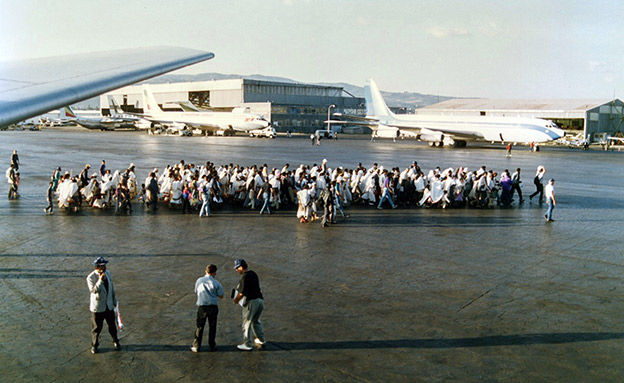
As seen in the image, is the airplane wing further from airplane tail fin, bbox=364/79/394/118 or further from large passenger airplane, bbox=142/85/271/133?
large passenger airplane, bbox=142/85/271/133

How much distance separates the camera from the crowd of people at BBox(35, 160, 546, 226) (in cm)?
1780

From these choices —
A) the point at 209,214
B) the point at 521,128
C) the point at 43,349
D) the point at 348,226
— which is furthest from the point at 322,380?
the point at 521,128

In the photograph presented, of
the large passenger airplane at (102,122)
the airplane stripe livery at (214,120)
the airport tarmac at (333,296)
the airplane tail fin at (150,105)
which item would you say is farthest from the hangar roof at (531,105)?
the airport tarmac at (333,296)

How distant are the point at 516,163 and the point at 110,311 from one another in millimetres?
37370

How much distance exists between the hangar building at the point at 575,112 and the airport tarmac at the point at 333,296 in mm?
61835

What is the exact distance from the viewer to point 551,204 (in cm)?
1748

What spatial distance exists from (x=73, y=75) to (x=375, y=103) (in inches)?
2591

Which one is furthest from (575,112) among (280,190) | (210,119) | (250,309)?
(250,309)

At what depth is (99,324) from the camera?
7.40 m

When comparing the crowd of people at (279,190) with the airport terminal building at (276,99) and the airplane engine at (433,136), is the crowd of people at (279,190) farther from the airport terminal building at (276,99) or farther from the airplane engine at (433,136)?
the airport terminal building at (276,99)

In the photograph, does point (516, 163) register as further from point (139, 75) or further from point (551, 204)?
point (139, 75)

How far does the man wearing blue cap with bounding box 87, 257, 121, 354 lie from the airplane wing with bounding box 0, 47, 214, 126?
2793 mm

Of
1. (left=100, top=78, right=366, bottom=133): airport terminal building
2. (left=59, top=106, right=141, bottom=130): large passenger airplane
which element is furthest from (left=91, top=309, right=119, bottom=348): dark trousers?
(left=59, top=106, right=141, bottom=130): large passenger airplane

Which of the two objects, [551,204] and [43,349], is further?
[551,204]
